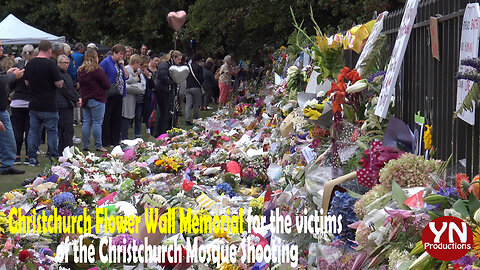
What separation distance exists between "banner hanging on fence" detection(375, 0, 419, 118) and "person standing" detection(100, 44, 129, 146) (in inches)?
348

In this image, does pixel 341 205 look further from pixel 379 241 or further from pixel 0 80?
pixel 0 80

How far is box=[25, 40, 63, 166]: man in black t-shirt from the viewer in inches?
401

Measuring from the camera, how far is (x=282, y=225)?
421cm

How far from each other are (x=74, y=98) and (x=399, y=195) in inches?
344

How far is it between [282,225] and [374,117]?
0.82 metres

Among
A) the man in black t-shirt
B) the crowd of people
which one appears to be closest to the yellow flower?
the crowd of people

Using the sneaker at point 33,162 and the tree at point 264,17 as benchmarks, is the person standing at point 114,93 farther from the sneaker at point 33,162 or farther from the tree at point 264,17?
the tree at point 264,17

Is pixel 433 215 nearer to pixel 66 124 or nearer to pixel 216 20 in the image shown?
pixel 66 124

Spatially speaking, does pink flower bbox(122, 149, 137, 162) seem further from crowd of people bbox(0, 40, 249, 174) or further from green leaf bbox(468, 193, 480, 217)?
green leaf bbox(468, 193, 480, 217)

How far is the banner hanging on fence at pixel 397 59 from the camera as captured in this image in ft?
12.9

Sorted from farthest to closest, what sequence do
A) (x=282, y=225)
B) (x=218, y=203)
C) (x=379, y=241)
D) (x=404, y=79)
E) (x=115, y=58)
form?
(x=115, y=58) → (x=218, y=203) → (x=404, y=79) → (x=282, y=225) → (x=379, y=241)

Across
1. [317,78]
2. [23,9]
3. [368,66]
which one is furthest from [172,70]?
[23,9]

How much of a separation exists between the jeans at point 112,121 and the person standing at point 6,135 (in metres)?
2.71

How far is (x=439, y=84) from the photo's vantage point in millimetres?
3846
